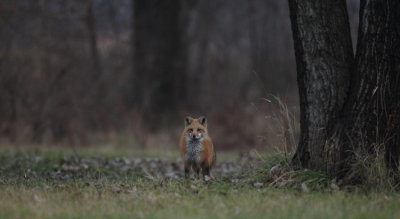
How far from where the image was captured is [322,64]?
8.36 metres

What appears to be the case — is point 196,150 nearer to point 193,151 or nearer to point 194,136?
point 193,151

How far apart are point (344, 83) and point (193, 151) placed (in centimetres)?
288

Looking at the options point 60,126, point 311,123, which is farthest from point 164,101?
point 311,123

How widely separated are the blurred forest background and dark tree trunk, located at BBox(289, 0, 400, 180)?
20.4ft

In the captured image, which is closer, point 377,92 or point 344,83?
point 377,92

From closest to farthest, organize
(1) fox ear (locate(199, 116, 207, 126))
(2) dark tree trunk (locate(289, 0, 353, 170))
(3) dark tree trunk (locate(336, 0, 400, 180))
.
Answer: (3) dark tree trunk (locate(336, 0, 400, 180)) → (2) dark tree trunk (locate(289, 0, 353, 170)) → (1) fox ear (locate(199, 116, 207, 126))

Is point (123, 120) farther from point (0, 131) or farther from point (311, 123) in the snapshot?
point (311, 123)

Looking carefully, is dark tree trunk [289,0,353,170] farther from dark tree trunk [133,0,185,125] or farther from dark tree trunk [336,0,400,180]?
dark tree trunk [133,0,185,125]

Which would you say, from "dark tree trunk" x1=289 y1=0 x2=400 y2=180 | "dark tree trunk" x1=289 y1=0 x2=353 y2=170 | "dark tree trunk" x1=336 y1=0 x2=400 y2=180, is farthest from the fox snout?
"dark tree trunk" x1=336 y1=0 x2=400 y2=180

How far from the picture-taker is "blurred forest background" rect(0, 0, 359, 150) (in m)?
18.8

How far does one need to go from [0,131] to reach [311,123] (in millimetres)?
12116

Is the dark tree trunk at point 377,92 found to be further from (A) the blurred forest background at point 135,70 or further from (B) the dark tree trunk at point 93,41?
(B) the dark tree trunk at point 93,41

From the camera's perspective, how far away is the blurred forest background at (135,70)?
→ 61.5 ft

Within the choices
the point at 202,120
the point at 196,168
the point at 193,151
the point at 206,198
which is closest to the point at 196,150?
the point at 193,151
